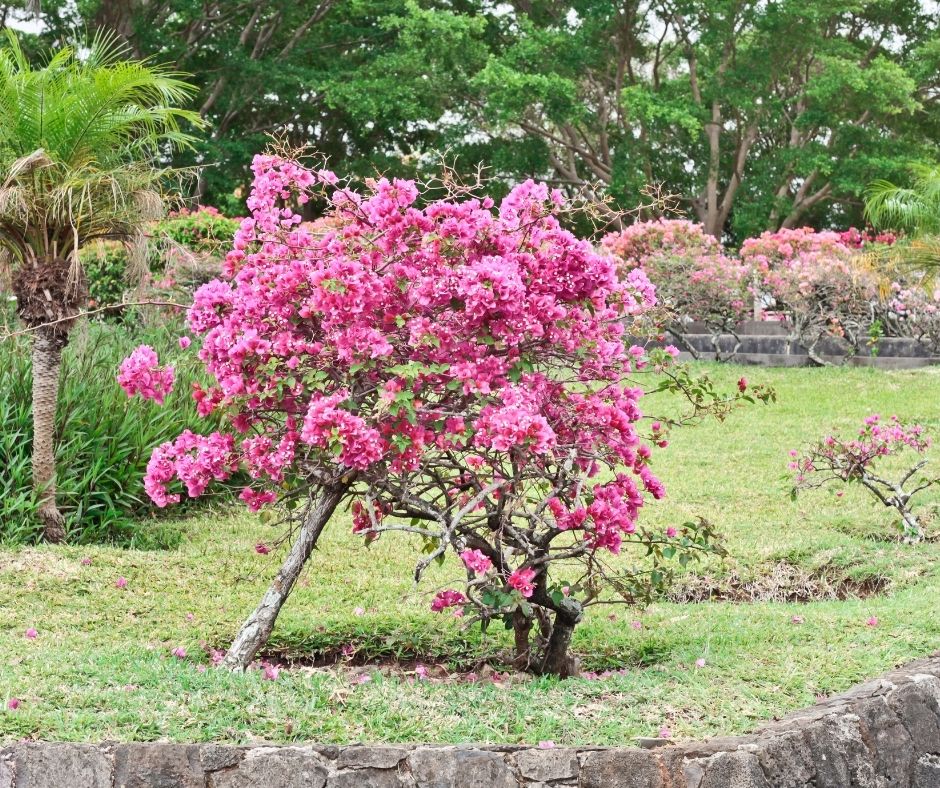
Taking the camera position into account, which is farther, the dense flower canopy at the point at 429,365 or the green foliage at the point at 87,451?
the green foliage at the point at 87,451

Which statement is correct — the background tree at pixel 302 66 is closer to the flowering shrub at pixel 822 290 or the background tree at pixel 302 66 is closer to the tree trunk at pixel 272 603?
the flowering shrub at pixel 822 290

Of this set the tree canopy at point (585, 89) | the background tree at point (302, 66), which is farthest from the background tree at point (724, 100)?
the background tree at point (302, 66)

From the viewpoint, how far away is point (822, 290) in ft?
49.0

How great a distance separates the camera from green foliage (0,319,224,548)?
7387 millimetres

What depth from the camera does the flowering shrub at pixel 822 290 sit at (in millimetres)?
14742

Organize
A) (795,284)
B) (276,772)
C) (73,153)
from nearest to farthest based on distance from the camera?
(276,772) < (73,153) < (795,284)

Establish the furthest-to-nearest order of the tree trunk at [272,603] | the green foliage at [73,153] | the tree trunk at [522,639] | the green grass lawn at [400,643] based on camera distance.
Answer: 1. the green foliage at [73,153]
2. the tree trunk at [522,639]
3. the tree trunk at [272,603]
4. the green grass lawn at [400,643]

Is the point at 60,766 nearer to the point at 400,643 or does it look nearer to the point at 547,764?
the point at 547,764

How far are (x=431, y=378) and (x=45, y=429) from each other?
12.0 ft

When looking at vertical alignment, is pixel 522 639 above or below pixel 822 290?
below

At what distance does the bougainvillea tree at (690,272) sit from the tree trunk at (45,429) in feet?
29.9

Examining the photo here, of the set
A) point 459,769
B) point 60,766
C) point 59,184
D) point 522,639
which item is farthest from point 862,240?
point 60,766

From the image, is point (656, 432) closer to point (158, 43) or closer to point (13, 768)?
point (13, 768)

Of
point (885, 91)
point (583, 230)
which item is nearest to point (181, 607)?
point (885, 91)
